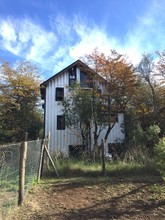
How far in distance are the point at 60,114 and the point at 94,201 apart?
1413 centimetres

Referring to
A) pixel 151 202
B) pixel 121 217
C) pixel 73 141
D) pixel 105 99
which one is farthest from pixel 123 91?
pixel 121 217

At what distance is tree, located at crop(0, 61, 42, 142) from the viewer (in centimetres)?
2133

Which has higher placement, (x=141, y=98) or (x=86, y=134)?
(x=141, y=98)

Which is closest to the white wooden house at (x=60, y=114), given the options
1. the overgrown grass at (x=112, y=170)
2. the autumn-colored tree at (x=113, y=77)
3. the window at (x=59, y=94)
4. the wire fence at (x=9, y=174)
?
the window at (x=59, y=94)

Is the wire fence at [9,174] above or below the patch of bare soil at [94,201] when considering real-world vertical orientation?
above

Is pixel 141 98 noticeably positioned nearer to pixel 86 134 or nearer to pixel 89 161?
pixel 86 134

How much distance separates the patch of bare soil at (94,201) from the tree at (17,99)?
1407 centimetres

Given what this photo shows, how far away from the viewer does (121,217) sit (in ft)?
16.3

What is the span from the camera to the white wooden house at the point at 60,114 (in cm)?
1948

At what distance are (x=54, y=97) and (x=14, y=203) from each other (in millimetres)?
15189

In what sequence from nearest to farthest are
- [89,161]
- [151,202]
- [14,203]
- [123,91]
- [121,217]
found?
1. [121,217]
2. [14,203]
3. [151,202]
4. [89,161]
5. [123,91]

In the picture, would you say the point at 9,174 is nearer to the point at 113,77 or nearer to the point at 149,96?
the point at 113,77

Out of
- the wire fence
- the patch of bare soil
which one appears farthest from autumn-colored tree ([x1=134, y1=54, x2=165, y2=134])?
the wire fence

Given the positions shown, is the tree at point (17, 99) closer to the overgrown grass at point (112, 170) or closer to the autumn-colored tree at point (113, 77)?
the autumn-colored tree at point (113, 77)
